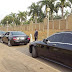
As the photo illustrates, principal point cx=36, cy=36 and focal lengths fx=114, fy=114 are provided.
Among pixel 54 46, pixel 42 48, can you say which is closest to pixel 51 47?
pixel 54 46

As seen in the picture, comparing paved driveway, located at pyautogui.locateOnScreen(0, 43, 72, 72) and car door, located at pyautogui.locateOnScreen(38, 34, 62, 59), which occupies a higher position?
car door, located at pyautogui.locateOnScreen(38, 34, 62, 59)

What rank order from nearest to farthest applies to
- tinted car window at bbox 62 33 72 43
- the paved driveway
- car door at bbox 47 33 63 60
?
1. tinted car window at bbox 62 33 72 43
2. the paved driveway
3. car door at bbox 47 33 63 60

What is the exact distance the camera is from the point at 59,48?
4.52 metres

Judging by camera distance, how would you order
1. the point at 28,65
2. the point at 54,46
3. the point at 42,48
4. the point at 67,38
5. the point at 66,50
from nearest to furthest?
the point at 66,50, the point at 67,38, the point at 54,46, the point at 28,65, the point at 42,48

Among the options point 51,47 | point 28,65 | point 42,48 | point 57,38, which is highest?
point 57,38

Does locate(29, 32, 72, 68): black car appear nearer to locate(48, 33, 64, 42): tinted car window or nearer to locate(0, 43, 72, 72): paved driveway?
locate(48, 33, 64, 42): tinted car window

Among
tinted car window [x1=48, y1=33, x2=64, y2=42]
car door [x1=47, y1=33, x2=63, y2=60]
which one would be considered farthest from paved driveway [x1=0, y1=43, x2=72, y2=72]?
tinted car window [x1=48, y1=33, x2=64, y2=42]

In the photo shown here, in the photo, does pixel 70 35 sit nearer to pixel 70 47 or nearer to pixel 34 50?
pixel 70 47

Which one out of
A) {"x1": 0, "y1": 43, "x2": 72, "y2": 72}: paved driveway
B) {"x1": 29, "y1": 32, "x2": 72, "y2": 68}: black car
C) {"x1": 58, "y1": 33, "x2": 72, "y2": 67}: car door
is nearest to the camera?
{"x1": 58, "y1": 33, "x2": 72, "y2": 67}: car door

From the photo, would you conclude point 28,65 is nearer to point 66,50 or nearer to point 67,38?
point 66,50

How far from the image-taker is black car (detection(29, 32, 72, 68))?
415cm

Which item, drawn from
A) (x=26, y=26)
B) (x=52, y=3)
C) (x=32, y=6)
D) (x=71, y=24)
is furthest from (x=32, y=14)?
(x=71, y=24)

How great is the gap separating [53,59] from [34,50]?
169 centimetres

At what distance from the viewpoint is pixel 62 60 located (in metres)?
4.41
